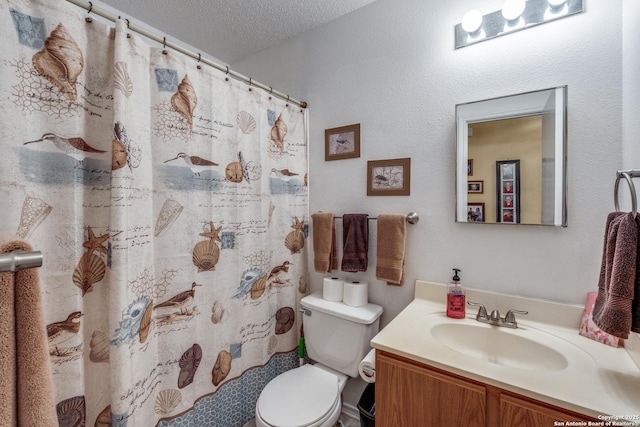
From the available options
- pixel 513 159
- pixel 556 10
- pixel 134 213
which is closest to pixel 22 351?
pixel 134 213

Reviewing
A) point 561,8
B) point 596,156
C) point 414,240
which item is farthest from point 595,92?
point 414,240

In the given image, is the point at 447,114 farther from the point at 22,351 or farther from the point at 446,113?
the point at 22,351

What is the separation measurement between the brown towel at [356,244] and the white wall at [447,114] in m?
0.09

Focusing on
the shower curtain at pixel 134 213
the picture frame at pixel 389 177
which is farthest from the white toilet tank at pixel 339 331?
the picture frame at pixel 389 177

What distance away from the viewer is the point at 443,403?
898 millimetres

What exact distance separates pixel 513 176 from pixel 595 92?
1.34 feet

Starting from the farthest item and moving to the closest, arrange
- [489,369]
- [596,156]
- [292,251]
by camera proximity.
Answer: [292,251] → [596,156] → [489,369]

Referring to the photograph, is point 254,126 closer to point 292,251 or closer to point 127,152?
point 127,152

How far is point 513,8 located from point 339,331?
1724 millimetres

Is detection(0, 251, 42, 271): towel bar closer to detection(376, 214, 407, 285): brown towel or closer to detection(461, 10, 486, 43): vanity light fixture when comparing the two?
detection(376, 214, 407, 285): brown towel

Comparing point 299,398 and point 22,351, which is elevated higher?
point 22,351

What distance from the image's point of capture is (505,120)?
1.21 metres

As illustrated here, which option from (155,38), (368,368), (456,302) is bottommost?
(368,368)

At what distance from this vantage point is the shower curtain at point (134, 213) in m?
0.85
